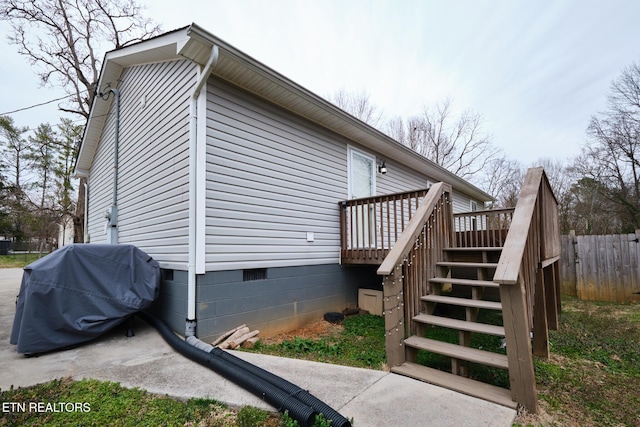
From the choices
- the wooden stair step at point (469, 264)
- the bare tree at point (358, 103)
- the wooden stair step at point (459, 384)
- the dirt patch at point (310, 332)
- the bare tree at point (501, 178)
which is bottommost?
the dirt patch at point (310, 332)

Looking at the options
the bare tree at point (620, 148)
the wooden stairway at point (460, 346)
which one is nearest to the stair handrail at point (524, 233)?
the wooden stairway at point (460, 346)

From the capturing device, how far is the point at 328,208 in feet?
18.0

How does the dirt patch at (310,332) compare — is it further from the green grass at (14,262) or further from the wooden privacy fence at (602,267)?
the green grass at (14,262)

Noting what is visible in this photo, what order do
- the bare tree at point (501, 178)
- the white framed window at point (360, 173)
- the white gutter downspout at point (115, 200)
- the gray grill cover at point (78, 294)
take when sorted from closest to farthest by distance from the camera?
the gray grill cover at point (78, 294)
the white framed window at point (360, 173)
the white gutter downspout at point (115, 200)
the bare tree at point (501, 178)

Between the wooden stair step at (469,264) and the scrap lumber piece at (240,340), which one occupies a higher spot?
the wooden stair step at (469,264)

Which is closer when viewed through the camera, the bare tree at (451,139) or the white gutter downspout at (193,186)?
the white gutter downspout at (193,186)

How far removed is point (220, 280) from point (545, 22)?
937 centimetres

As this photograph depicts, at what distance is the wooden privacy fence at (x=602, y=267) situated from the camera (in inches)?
268

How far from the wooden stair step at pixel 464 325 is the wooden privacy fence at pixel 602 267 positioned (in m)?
6.71

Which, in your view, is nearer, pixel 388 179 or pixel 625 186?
pixel 388 179


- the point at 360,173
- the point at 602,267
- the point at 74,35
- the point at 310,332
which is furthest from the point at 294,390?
the point at 74,35

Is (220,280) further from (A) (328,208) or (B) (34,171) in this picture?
(B) (34,171)

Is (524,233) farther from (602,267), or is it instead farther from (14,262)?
(14,262)

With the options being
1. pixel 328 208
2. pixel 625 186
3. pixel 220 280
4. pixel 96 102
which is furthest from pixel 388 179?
pixel 625 186
